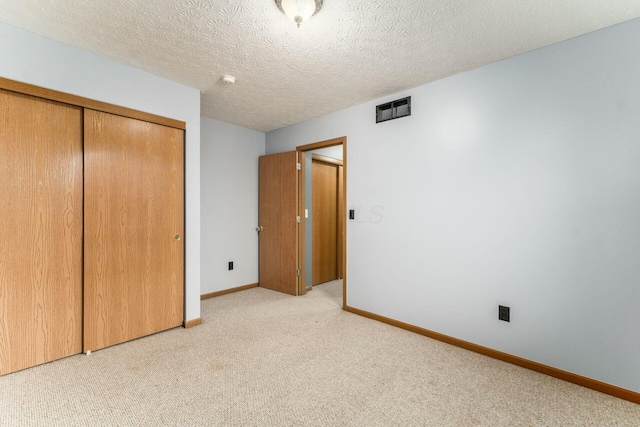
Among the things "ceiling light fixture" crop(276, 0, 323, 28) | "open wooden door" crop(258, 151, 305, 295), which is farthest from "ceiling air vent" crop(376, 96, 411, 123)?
"ceiling light fixture" crop(276, 0, 323, 28)

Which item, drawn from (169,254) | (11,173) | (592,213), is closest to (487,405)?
(592,213)

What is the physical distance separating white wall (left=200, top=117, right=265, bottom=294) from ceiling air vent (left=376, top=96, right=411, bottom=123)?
2085 mm

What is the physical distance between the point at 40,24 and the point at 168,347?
8.25ft

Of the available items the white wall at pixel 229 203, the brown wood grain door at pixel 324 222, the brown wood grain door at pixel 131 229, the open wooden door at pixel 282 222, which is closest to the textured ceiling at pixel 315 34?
the brown wood grain door at pixel 131 229

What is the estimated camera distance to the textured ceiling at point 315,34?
1693 millimetres

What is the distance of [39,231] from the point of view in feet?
6.73

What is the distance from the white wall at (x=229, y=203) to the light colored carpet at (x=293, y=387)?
4.30ft

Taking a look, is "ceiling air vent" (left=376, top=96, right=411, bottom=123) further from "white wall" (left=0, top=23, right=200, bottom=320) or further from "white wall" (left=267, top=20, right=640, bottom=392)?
"white wall" (left=0, top=23, right=200, bottom=320)

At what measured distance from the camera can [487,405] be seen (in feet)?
5.63

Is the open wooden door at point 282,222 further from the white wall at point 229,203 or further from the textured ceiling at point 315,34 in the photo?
the textured ceiling at point 315,34

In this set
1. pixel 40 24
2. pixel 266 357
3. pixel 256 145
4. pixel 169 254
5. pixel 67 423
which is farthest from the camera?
pixel 256 145

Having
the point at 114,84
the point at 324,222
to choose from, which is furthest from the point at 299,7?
the point at 324,222

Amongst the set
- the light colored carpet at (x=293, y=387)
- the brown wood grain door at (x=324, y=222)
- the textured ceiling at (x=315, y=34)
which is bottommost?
the light colored carpet at (x=293, y=387)

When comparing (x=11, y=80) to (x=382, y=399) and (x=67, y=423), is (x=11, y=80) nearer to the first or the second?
(x=67, y=423)
